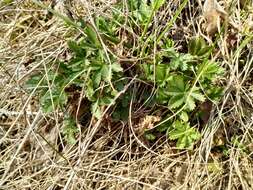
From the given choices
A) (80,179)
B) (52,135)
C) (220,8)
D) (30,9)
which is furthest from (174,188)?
(30,9)

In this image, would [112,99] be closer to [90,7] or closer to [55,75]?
[55,75]

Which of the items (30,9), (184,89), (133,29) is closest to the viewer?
(184,89)

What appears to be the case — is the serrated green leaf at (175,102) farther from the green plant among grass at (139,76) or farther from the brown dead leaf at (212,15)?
the brown dead leaf at (212,15)

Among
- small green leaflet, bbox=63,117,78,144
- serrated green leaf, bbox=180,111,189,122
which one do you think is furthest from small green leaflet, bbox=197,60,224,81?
small green leaflet, bbox=63,117,78,144

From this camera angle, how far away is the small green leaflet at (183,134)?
1562 mm

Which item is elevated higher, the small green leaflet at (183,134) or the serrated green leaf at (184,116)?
the serrated green leaf at (184,116)

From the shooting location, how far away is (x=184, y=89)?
5.04ft

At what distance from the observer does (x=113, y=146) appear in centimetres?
163

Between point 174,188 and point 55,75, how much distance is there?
1.62 feet

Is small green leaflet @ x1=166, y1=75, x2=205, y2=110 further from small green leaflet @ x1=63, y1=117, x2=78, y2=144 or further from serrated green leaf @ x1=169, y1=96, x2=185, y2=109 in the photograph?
small green leaflet @ x1=63, y1=117, x2=78, y2=144

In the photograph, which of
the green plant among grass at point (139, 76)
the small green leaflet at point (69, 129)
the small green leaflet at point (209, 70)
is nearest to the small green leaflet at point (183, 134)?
the green plant among grass at point (139, 76)

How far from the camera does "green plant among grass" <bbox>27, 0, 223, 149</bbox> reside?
1.53 m

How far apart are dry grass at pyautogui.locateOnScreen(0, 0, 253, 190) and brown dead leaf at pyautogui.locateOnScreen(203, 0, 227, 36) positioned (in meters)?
0.03

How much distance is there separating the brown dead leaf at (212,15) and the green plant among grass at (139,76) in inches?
3.4
